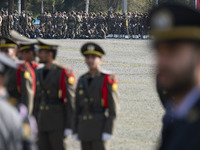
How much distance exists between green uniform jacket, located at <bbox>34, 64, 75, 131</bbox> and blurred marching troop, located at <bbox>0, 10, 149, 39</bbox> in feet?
100.0

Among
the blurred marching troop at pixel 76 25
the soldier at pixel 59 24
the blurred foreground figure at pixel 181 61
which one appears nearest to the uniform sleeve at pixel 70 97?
the blurred foreground figure at pixel 181 61

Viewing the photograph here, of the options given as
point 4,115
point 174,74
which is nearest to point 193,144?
point 174,74

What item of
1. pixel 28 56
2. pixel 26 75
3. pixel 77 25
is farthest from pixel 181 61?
pixel 77 25

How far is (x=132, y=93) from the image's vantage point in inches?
550

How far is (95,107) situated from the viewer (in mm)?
5918

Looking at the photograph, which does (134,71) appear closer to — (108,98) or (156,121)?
(156,121)

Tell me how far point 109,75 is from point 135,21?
114 feet

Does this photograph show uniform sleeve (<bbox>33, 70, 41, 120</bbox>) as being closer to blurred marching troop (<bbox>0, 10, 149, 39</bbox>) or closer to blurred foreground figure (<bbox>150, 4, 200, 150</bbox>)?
A: blurred foreground figure (<bbox>150, 4, 200, 150</bbox>)

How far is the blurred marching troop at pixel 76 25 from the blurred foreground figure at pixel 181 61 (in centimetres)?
3479

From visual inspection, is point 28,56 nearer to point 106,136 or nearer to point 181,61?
point 106,136

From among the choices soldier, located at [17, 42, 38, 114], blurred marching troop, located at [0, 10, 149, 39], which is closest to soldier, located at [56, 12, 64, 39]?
blurred marching troop, located at [0, 10, 149, 39]

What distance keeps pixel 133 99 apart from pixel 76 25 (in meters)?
25.8

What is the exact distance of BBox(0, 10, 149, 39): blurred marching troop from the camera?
37.7 meters

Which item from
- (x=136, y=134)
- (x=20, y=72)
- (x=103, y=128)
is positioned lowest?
(x=136, y=134)
